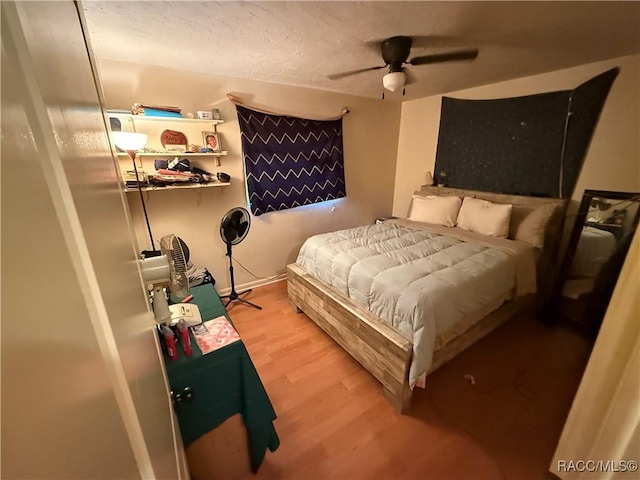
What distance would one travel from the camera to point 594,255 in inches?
84.0

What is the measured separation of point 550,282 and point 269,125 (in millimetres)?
3171

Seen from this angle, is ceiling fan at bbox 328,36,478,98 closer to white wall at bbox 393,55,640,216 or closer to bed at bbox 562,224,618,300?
white wall at bbox 393,55,640,216

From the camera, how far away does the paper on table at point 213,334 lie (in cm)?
106

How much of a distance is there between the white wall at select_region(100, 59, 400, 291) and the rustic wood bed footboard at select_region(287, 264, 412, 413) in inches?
34.5

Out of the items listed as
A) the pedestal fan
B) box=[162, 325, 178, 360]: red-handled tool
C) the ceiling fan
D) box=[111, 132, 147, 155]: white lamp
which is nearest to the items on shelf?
box=[111, 132, 147, 155]: white lamp

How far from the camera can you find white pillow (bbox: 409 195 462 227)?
9.22 feet

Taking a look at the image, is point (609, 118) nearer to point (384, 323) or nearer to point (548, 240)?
point (548, 240)

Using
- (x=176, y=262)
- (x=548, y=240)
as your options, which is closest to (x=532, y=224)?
(x=548, y=240)

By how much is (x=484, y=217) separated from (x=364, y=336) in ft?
5.74

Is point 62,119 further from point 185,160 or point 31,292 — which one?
point 185,160

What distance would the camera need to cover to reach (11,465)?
138 mm

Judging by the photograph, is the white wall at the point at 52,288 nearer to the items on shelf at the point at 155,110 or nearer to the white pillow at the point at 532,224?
the items on shelf at the point at 155,110

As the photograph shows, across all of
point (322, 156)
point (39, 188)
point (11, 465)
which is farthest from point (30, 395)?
point (322, 156)

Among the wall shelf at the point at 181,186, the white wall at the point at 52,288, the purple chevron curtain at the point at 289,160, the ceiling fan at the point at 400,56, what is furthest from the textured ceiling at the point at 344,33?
the white wall at the point at 52,288
